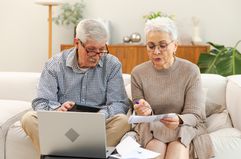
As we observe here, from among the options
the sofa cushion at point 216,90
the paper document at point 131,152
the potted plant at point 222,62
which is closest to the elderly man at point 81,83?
the paper document at point 131,152

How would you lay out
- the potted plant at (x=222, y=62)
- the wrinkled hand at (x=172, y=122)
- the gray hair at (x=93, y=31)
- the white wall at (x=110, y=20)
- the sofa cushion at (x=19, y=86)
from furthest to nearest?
the white wall at (x=110, y=20), the potted plant at (x=222, y=62), the sofa cushion at (x=19, y=86), the gray hair at (x=93, y=31), the wrinkled hand at (x=172, y=122)

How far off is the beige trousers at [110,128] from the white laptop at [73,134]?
368 mm

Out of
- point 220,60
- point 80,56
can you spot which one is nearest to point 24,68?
point 220,60

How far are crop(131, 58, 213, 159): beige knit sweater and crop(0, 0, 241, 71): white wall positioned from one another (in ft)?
8.46

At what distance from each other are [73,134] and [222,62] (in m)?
2.26

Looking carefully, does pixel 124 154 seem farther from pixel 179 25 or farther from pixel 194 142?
pixel 179 25

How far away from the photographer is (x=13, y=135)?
258 cm

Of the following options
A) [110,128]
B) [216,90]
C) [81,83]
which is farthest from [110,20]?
[110,128]

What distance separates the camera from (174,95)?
7.88 ft

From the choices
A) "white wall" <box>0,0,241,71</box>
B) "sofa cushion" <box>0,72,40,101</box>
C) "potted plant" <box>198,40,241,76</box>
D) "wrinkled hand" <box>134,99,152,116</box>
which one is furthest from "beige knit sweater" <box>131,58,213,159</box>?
"white wall" <box>0,0,241,71</box>

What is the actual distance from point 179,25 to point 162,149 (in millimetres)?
3001

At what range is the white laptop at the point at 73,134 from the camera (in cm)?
189

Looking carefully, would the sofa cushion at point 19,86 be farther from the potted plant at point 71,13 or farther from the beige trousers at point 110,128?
the potted plant at point 71,13

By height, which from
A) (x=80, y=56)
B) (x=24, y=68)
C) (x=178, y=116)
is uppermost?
(x=80, y=56)
